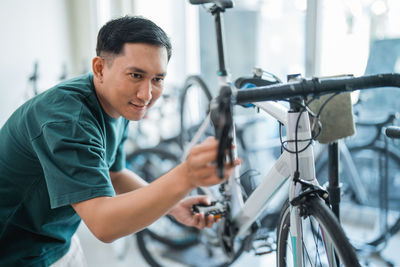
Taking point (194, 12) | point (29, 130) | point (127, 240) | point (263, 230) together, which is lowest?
point (127, 240)

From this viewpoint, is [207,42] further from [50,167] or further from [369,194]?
[50,167]

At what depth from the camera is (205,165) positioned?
54 cm

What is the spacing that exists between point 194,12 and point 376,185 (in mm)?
1915

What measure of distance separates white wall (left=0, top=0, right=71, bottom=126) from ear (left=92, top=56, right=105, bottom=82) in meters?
1.35

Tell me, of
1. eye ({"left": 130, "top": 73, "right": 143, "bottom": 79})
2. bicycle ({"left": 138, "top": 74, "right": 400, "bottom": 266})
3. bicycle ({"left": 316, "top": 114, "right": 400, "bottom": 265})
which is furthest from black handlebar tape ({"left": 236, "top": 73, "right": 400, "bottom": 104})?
bicycle ({"left": 316, "top": 114, "right": 400, "bottom": 265})

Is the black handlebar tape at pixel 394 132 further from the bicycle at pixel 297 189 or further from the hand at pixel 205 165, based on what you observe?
the hand at pixel 205 165

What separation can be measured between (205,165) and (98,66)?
511 millimetres

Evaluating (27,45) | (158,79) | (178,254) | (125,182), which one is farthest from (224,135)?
(27,45)

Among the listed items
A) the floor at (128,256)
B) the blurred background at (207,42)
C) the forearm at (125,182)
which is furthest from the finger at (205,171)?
the floor at (128,256)

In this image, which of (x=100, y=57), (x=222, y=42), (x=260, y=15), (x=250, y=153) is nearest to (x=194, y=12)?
(x=260, y=15)

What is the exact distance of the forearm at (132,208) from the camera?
0.62 meters

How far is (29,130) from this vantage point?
0.77 metres

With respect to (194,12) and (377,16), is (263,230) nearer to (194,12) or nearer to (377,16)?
(377,16)

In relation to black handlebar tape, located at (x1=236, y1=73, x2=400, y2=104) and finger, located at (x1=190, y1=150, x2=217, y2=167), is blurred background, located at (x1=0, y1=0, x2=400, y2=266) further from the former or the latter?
finger, located at (x1=190, y1=150, x2=217, y2=167)
